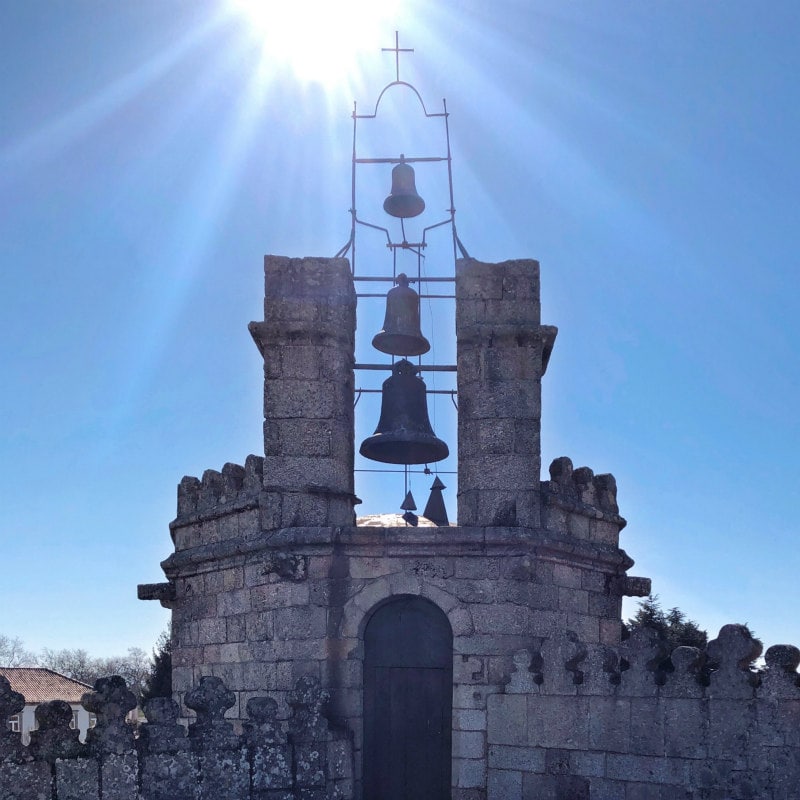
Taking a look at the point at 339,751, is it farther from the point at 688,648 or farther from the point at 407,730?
the point at 688,648

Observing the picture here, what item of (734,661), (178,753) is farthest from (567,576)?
(178,753)

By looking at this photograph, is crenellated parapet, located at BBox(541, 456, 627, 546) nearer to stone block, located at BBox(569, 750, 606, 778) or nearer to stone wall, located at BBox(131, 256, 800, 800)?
stone wall, located at BBox(131, 256, 800, 800)

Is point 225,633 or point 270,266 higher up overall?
point 270,266

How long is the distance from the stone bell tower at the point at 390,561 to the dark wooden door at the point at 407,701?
0.04 feet

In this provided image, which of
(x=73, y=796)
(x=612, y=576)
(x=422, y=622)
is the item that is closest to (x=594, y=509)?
(x=612, y=576)

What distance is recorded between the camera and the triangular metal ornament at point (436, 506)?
11.2 metres

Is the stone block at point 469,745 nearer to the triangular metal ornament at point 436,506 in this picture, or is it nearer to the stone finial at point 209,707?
the stone finial at point 209,707

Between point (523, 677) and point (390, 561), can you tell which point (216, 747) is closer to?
point (390, 561)

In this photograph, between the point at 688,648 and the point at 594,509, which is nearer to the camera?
the point at 688,648

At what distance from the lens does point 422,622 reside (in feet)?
29.1

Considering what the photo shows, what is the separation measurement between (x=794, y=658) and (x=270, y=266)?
219 inches

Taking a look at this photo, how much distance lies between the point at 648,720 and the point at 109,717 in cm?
400

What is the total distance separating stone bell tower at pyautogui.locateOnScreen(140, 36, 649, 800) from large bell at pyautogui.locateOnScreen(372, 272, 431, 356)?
43cm

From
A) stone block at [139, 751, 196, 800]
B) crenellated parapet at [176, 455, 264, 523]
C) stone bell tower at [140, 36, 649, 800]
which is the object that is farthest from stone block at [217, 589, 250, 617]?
stone block at [139, 751, 196, 800]
